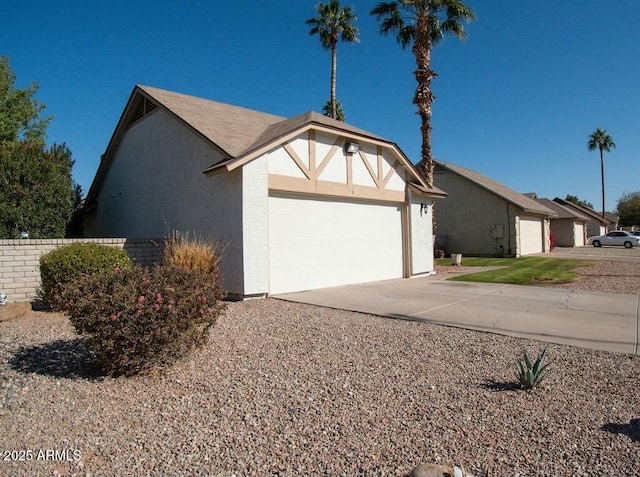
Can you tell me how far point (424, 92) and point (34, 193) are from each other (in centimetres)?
1541

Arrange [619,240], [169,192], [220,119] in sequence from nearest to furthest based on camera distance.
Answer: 1. [220,119]
2. [169,192]
3. [619,240]

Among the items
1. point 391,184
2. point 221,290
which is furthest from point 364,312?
point 391,184

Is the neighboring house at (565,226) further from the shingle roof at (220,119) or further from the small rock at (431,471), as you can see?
the small rock at (431,471)

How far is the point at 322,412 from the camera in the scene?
13.0 ft

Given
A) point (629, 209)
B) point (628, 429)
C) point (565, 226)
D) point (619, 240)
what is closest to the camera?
point (628, 429)

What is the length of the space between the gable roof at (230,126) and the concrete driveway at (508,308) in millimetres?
3744

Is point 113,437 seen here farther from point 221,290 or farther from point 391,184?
point 391,184

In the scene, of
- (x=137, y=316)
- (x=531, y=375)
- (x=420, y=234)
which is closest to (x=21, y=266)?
(x=137, y=316)

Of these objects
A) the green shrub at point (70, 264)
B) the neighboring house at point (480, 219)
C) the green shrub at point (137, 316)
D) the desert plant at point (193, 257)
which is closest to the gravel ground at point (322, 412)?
the green shrub at point (137, 316)

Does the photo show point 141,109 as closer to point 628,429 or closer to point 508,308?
point 508,308

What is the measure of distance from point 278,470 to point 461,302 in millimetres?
7568

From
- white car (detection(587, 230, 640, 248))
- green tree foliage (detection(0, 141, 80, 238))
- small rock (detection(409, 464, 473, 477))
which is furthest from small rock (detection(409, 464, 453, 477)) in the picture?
white car (detection(587, 230, 640, 248))

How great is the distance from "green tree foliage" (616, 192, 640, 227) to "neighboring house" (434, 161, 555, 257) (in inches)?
2041

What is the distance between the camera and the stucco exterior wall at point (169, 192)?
416 inches
